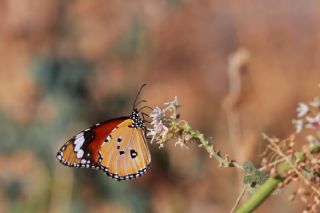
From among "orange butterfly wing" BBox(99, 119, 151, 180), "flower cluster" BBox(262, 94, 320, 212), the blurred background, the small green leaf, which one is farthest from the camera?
the blurred background

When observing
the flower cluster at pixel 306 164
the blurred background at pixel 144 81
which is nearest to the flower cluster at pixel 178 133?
the flower cluster at pixel 306 164

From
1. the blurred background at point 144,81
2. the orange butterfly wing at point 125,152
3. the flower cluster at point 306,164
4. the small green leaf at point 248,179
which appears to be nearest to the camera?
the flower cluster at point 306,164

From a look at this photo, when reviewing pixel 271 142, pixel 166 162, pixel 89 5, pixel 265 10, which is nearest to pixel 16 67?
pixel 89 5

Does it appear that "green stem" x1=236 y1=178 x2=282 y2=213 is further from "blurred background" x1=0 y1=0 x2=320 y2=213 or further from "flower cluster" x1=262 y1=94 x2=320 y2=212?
"blurred background" x1=0 y1=0 x2=320 y2=213

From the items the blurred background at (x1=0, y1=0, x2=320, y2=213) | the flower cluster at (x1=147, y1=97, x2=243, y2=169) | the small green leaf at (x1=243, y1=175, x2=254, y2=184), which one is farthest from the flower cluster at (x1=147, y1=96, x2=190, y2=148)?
the blurred background at (x1=0, y1=0, x2=320, y2=213)

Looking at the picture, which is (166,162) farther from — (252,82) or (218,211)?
(252,82)

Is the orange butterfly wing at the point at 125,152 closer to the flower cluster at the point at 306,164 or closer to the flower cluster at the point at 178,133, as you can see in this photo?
the flower cluster at the point at 178,133
